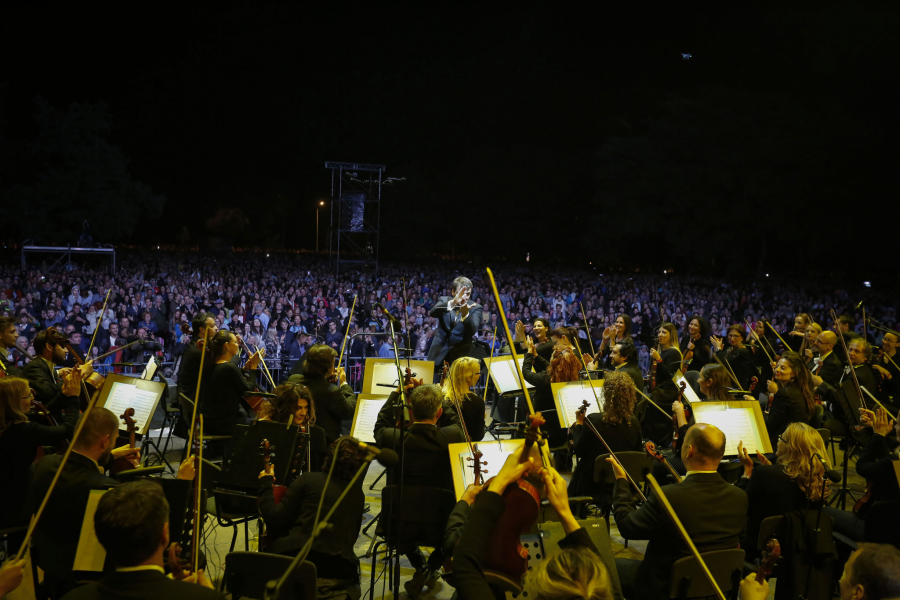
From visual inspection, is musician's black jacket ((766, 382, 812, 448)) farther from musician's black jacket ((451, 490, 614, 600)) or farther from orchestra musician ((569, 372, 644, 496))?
musician's black jacket ((451, 490, 614, 600))

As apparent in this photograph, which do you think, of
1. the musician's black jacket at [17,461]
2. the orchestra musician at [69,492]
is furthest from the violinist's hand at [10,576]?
the musician's black jacket at [17,461]

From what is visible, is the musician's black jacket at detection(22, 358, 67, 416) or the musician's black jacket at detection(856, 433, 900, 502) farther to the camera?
the musician's black jacket at detection(22, 358, 67, 416)

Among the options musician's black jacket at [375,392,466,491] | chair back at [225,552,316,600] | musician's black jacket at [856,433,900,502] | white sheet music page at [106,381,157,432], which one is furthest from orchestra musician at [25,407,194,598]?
musician's black jacket at [856,433,900,502]

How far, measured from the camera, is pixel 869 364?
6512 mm

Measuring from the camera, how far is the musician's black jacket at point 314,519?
3287mm

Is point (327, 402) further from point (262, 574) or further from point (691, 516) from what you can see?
point (691, 516)

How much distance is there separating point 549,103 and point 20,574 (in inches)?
2003

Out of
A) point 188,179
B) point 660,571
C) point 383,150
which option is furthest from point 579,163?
point 660,571

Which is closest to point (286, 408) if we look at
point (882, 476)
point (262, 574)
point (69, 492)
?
point (69, 492)

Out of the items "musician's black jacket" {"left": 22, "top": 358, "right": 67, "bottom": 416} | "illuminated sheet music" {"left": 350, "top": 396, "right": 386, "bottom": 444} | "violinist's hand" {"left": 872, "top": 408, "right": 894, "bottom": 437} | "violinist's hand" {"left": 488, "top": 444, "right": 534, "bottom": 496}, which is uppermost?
"violinist's hand" {"left": 488, "top": 444, "right": 534, "bottom": 496}

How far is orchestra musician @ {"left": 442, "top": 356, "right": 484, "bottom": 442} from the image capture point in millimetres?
5117

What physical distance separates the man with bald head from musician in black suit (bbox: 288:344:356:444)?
2.61 metres

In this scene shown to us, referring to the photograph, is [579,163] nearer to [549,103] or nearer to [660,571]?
[549,103]

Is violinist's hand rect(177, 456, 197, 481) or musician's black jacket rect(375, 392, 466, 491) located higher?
violinist's hand rect(177, 456, 197, 481)
